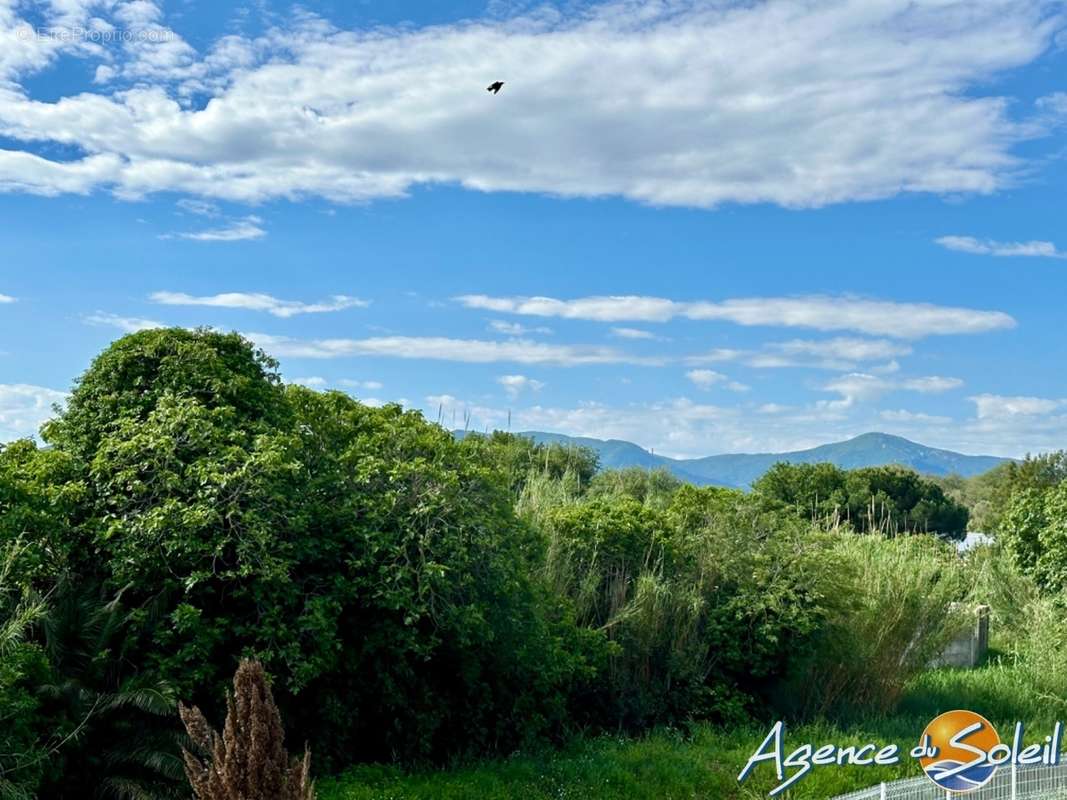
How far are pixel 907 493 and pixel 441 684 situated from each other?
38.7m

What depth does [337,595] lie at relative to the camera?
405 inches

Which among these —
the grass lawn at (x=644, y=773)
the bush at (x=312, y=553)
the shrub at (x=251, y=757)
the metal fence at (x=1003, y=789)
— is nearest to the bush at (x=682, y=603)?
the grass lawn at (x=644, y=773)

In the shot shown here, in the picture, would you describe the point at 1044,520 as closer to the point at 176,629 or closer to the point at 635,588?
the point at 635,588

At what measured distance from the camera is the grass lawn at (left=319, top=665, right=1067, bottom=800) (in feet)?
34.3

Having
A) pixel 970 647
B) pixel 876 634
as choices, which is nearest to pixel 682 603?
pixel 876 634

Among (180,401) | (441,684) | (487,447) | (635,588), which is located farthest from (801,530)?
(180,401)

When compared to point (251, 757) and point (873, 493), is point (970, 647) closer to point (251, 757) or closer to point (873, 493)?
point (251, 757)

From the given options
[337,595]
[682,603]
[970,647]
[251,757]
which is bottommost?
[970,647]

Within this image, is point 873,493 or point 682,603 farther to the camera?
point 873,493

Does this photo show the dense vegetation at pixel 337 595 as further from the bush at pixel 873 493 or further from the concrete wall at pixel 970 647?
the bush at pixel 873 493

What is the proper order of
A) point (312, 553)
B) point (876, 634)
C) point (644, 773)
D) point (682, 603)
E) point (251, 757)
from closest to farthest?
1. point (251, 757)
2. point (312, 553)
3. point (644, 773)
4. point (682, 603)
5. point (876, 634)

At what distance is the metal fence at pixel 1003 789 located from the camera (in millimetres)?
11055

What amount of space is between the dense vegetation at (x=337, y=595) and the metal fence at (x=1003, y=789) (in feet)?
8.79

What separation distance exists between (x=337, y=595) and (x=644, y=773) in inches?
145
